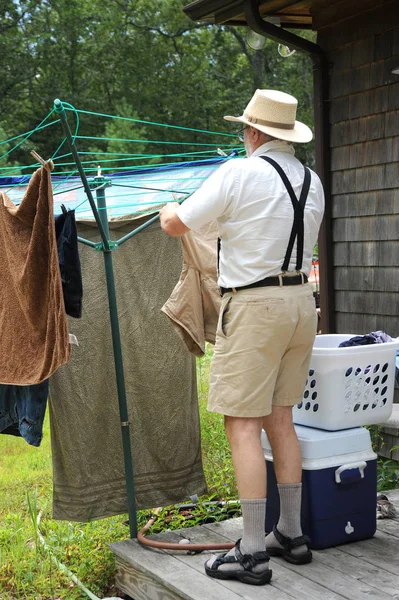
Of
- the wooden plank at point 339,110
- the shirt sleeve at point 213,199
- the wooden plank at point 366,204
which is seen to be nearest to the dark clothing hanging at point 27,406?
the shirt sleeve at point 213,199

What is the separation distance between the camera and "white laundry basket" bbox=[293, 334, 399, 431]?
10.9 feet

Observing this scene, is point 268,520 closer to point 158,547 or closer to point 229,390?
point 158,547

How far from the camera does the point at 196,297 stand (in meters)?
3.59

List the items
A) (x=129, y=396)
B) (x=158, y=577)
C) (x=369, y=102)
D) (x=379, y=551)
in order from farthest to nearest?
1. (x=369, y=102)
2. (x=129, y=396)
3. (x=379, y=551)
4. (x=158, y=577)

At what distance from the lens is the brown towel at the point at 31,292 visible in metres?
3.26

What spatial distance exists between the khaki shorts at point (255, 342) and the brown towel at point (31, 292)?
67 centimetres

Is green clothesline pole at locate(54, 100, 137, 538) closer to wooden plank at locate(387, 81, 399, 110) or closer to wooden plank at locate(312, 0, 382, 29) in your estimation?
wooden plank at locate(387, 81, 399, 110)

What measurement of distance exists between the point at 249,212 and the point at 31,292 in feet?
3.36

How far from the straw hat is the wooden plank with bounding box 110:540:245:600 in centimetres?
165

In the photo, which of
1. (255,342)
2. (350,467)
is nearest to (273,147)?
(255,342)

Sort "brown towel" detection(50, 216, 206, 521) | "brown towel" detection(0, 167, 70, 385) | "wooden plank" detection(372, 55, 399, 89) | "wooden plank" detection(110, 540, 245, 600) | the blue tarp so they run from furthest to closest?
"wooden plank" detection(372, 55, 399, 89) < the blue tarp < "brown towel" detection(50, 216, 206, 521) < "brown towel" detection(0, 167, 70, 385) < "wooden plank" detection(110, 540, 245, 600)

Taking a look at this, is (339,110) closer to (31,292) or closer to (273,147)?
(273,147)

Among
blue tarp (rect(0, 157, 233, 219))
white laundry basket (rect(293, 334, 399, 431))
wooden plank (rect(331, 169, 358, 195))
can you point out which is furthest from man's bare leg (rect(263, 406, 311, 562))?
wooden plank (rect(331, 169, 358, 195))

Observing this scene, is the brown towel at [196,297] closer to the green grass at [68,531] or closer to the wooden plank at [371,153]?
the green grass at [68,531]
